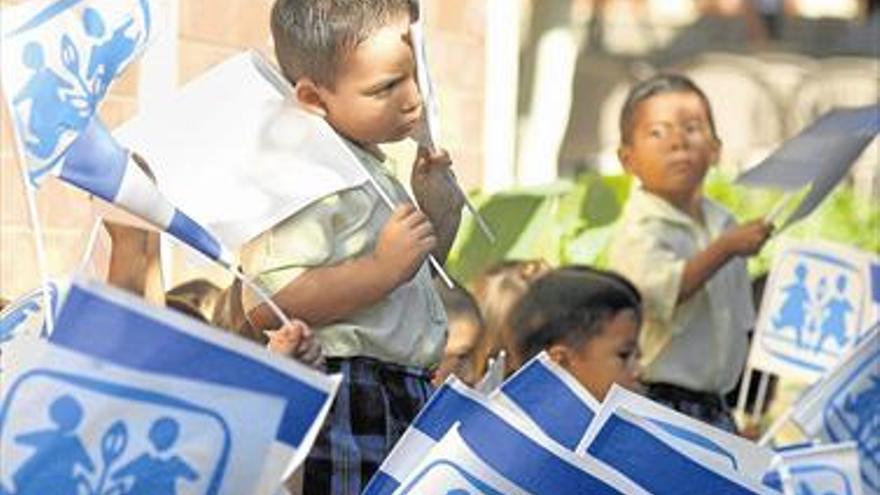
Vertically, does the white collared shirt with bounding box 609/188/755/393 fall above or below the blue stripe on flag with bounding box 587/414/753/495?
below

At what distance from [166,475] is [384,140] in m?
1.08

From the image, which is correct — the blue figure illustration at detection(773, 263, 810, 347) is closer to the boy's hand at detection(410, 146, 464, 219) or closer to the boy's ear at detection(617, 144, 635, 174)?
the boy's ear at detection(617, 144, 635, 174)

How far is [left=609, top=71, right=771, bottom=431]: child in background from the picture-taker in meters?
6.03

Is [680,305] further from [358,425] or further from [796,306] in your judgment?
[358,425]

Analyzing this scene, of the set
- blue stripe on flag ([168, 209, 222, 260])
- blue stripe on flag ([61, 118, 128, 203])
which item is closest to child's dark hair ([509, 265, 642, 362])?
blue stripe on flag ([168, 209, 222, 260])

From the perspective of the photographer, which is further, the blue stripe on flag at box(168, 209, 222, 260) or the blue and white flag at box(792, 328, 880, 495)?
the blue and white flag at box(792, 328, 880, 495)

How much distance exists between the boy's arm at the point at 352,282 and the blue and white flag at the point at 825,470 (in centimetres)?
58

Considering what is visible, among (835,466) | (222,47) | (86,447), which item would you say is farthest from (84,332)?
(222,47)

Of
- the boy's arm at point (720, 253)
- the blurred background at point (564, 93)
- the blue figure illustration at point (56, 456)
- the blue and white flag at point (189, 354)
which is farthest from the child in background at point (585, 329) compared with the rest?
the blue figure illustration at point (56, 456)

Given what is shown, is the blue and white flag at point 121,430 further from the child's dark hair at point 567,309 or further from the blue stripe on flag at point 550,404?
the child's dark hair at point 567,309

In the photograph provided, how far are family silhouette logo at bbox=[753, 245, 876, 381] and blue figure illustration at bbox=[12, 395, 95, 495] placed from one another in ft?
10.1

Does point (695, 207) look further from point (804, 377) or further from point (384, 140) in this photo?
point (384, 140)

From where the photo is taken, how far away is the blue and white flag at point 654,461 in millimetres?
3674

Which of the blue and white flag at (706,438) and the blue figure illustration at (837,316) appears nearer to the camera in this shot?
the blue and white flag at (706,438)
